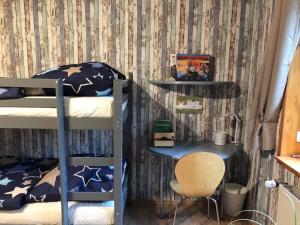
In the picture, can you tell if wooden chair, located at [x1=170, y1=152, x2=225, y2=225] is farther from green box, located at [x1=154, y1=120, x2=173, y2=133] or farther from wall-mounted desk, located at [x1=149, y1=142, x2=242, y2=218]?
green box, located at [x1=154, y1=120, x2=173, y2=133]

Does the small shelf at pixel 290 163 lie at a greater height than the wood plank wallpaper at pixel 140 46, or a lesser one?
lesser

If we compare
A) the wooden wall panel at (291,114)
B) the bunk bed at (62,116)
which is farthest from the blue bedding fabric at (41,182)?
the wooden wall panel at (291,114)

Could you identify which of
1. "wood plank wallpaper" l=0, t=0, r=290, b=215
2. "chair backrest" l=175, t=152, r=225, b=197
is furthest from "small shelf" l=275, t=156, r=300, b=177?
"wood plank wallpaper" l=0, t=0, r=290, b=215

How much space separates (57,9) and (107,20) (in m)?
0.51

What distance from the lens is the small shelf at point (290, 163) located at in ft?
5.60

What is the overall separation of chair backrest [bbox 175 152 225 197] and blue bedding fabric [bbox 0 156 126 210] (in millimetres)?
588

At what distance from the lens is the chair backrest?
2.08 metres

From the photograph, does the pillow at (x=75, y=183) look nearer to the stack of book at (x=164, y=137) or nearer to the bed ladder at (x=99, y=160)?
the bed ladder at (x=99, y=160)

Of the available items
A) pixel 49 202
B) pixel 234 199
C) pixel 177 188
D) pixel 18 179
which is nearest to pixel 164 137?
pixel 177 188

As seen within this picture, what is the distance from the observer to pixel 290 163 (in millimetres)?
1837

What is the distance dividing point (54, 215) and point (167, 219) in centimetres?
118

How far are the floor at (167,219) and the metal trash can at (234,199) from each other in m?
0.11

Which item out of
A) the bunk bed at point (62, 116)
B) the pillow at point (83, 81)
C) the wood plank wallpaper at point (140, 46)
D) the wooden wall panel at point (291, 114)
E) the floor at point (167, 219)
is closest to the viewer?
the bunk bed at point (62, 116)

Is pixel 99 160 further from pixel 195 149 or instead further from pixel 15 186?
pixel 195 149
